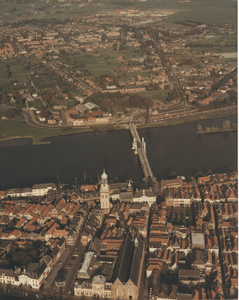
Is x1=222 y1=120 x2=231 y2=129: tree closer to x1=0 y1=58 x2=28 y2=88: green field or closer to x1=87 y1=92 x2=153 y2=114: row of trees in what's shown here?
x1=87 y1=92 x2=153 y2=114: row of trees

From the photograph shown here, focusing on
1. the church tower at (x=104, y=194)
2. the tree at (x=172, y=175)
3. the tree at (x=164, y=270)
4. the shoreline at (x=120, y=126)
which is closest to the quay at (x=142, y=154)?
the tree at (x=172, y=175)

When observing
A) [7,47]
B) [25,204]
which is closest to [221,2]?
[7,47]

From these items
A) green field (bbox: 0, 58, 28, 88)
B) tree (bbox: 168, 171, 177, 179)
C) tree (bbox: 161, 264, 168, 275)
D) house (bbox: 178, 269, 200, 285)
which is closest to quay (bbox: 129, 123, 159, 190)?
tree (bbox: 168, 171, 177, 179)

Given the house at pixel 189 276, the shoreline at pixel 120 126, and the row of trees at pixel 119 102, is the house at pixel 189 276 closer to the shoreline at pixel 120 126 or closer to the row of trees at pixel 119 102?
the shoreline at pixel 120 126

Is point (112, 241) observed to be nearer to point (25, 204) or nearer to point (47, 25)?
point (25, 204)

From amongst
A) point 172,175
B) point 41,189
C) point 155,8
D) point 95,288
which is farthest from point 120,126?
point 155,8
